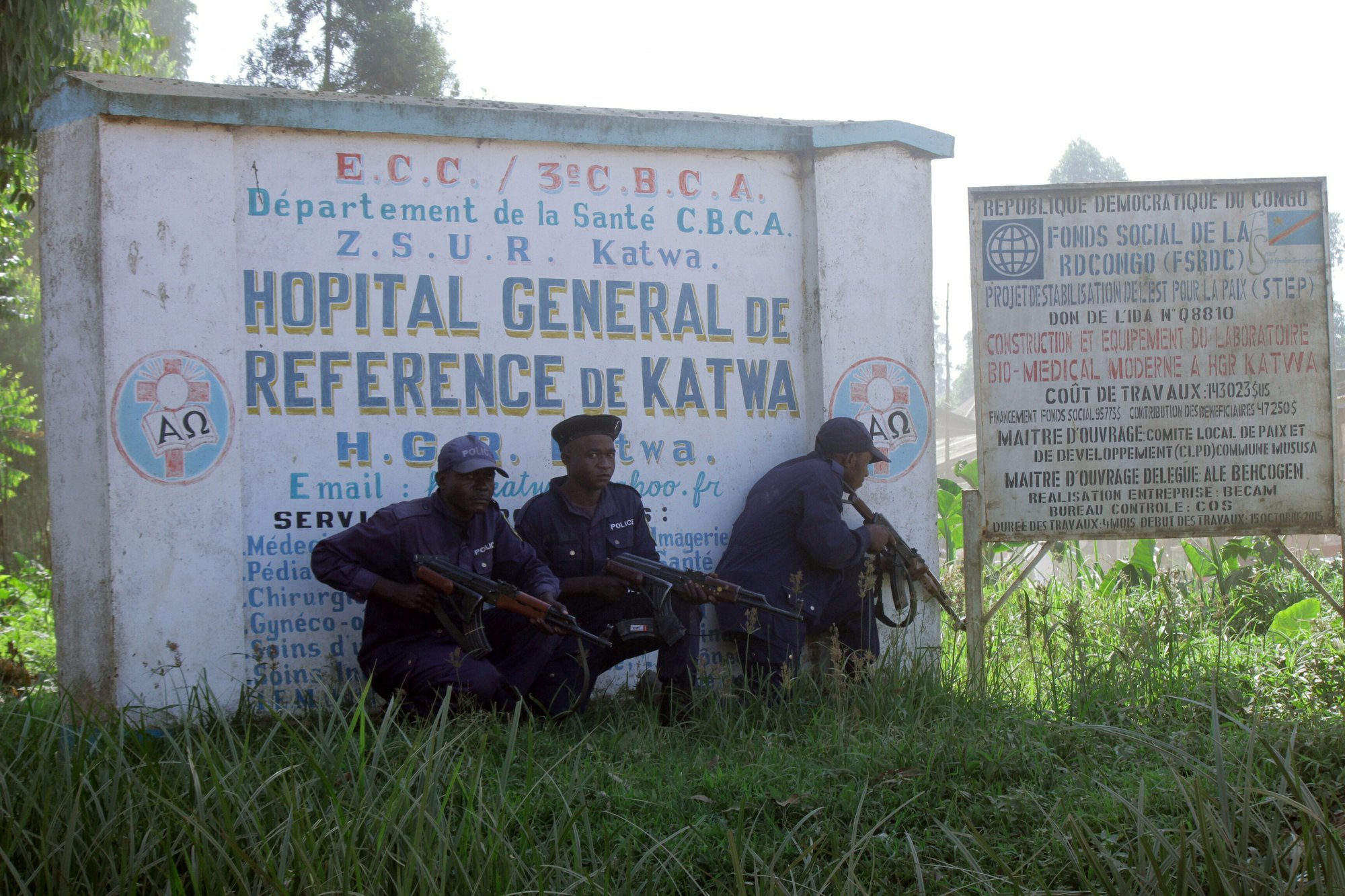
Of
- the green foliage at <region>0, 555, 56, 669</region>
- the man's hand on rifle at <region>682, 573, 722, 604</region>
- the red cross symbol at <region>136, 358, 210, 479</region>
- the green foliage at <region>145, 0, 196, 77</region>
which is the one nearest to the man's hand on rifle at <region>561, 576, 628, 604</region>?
the man's hand on rifle at <region>682, 573, 722, 604</region>

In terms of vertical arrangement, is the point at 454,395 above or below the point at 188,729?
above

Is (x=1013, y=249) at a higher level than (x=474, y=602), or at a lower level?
higher

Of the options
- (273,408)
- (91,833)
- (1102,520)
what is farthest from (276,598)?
(1102,520)

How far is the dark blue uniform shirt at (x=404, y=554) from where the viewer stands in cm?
446

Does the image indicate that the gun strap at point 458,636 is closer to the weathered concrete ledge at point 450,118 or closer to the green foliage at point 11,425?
the weathered concrete ledge at point 450,118

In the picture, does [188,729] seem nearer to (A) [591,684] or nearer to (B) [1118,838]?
(A) [591,684]

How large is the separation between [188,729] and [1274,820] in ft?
9.84

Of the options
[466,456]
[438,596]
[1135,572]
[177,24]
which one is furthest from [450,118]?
[177,24]

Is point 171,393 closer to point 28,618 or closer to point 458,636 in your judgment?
point 458,636

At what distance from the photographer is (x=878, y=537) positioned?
17.3 ft

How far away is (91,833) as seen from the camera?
2953mm

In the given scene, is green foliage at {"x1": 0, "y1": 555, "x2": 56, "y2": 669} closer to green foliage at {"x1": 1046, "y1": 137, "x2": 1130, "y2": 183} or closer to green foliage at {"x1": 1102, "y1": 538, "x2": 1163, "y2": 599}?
green foliage at {"x1": 1102, "y1": 538, "x2": 1163, "y2": 599}

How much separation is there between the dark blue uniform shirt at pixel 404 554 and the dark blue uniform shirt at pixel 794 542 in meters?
0.91

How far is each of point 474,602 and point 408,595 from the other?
26 cm
